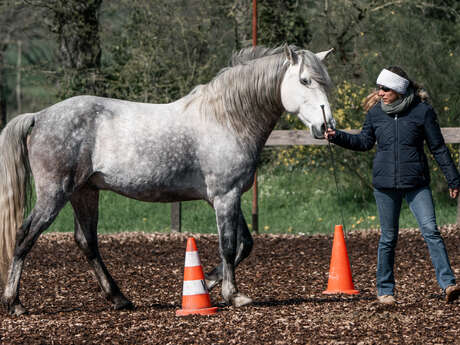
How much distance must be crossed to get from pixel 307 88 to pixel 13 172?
2289 millimetres

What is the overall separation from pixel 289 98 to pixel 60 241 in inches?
206

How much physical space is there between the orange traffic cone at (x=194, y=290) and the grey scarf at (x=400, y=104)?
1.71 metres

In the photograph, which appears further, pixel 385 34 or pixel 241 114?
pixel 385 34

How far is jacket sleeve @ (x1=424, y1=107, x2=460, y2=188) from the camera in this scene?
509 centimetres

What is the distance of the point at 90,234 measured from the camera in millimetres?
5617

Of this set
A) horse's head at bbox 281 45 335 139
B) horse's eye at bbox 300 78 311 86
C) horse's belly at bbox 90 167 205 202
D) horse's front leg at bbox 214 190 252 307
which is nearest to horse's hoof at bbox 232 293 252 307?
horse's front leg at bbox 214 190 252 307

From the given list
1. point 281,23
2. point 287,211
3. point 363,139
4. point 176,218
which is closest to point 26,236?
point 363,139

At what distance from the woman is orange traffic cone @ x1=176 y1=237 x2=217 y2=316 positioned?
1.28 meters

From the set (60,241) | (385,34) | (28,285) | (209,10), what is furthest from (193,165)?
(209,10)

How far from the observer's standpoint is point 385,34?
1219 cm

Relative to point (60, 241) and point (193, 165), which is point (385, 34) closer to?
point (60, 241)

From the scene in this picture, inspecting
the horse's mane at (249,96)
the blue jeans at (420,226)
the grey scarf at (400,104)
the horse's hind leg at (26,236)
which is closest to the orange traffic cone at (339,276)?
the blue jeans at (420,226)

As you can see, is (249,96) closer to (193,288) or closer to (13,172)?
(193,288)

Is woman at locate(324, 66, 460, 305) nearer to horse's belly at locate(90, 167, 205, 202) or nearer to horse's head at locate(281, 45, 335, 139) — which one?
horse's head at locate(281, 45, 335, 139)
